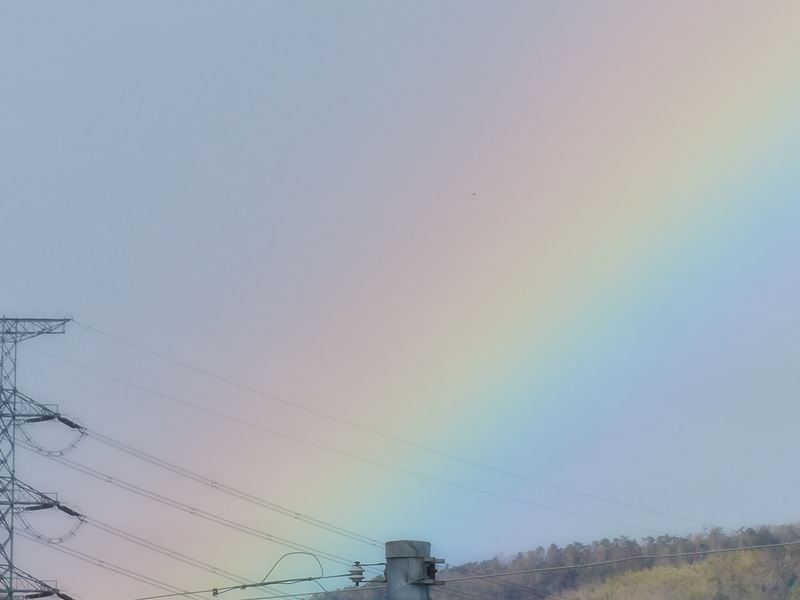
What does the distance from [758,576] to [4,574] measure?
8927cm

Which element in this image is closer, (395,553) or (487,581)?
(395,553)

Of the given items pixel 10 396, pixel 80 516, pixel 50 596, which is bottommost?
pixel 50 596

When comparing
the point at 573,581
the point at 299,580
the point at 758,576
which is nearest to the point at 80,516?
the point at 299,580

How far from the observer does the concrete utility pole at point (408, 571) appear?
51.4m

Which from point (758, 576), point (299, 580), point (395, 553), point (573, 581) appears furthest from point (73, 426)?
point (758, 576)

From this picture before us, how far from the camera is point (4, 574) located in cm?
8631

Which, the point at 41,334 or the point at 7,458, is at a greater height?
the point at 41,334

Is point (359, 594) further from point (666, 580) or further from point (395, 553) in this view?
point (395, 553)

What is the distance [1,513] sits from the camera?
289ft

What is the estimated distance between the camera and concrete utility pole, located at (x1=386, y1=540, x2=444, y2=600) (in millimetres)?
51375

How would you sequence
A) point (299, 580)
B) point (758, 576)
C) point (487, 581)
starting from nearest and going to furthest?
point (299, 580), point (758, 576), point (487, 581)

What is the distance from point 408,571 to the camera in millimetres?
51469

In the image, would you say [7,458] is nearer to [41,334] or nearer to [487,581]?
[41,334]

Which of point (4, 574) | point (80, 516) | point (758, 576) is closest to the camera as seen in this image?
point (4, 574)
